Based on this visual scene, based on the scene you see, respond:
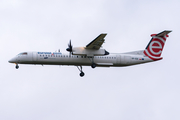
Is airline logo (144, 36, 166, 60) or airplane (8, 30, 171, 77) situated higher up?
airline logo (144, 36, 166, 60)

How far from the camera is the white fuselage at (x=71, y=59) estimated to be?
28484 millimetres

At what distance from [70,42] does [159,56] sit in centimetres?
833

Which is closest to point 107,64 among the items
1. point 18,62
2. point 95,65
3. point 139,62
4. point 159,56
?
point 95,65

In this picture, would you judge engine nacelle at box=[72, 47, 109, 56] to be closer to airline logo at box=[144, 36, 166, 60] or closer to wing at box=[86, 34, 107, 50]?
wing at box=[86, 34, 107, 50]

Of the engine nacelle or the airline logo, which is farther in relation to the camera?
the airline logo

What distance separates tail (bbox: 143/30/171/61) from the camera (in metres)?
30.7

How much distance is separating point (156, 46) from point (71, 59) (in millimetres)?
7996

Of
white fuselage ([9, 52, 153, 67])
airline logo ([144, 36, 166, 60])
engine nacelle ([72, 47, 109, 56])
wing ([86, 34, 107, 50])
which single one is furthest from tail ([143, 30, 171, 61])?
wing ([86, 34, 107, 50])

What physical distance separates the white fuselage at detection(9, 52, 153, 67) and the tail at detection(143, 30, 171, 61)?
144 cm

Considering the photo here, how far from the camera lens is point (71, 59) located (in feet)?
94.5

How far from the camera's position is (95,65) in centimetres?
2923

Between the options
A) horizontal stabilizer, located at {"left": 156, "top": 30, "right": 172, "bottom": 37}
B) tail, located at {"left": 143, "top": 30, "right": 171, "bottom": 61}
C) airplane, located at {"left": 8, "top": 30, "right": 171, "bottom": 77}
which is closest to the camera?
airplane, located at {"left": 8, "top": 30, "right": 171, "bottom": 77}

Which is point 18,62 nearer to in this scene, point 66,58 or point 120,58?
point 66,58

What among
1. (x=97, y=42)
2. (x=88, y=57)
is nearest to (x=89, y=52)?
(x=88, y=57)
